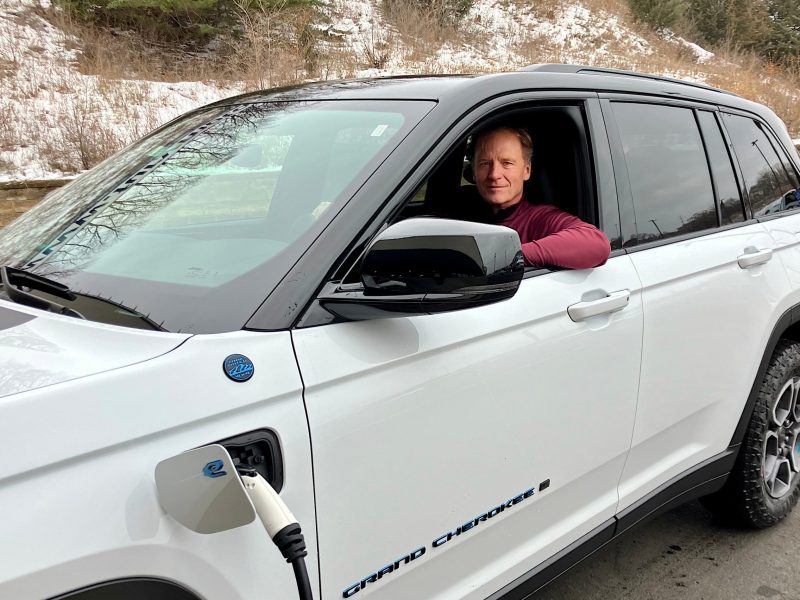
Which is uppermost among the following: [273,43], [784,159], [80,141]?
[273,43]

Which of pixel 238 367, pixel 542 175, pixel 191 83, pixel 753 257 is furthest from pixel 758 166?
pixel 191 83

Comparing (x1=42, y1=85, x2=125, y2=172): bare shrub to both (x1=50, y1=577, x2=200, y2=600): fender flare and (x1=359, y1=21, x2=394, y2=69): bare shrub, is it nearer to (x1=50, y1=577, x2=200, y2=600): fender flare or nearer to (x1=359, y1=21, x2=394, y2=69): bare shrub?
(x1=359, y1=21, x2=394, y2=69): bare shrub

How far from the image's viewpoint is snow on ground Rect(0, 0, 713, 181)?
27.6ft

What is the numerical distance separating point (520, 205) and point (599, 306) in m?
0.57

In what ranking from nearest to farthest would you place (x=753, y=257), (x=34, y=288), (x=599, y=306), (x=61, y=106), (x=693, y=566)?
(x=34, y=288), (x=599, y=306), (x=753, y=257), (x=693, y=566), (x=61, y=106)

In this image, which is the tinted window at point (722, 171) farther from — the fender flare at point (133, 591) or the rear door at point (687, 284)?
the fender flare at point (133, 591)

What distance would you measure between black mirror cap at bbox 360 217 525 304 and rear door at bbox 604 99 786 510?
1011 millimetres

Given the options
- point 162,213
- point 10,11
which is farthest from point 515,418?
point 10,11

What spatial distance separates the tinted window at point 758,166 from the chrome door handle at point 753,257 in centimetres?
24

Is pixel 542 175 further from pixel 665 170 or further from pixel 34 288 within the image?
pixel 34 288

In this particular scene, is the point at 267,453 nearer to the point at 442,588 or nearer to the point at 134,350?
the point at 134,350

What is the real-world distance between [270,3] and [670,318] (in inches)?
431

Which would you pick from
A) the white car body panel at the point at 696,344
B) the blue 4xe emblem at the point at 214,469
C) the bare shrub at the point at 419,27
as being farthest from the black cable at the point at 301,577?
the bare shrub at the point at 419,27

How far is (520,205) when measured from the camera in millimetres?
2455
